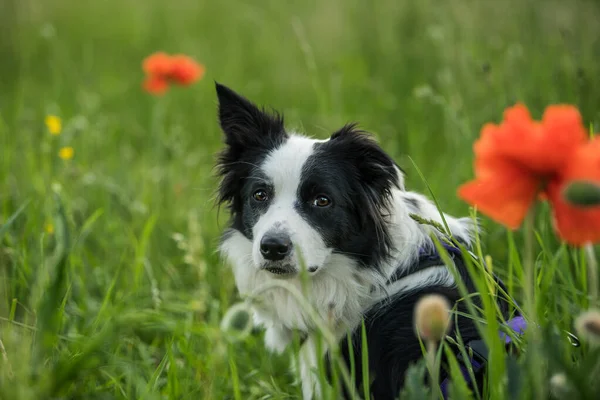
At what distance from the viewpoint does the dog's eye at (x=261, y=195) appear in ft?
9.17

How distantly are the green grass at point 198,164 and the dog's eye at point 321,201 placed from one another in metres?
0.54

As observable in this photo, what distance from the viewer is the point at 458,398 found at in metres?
1.40

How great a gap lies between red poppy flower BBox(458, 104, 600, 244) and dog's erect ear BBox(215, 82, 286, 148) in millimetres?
1873

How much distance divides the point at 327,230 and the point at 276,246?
0.32 metres

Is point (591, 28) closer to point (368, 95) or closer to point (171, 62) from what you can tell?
point (368, 95)

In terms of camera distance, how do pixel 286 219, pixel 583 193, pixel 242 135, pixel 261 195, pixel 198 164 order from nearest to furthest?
1. pixel 583 193
2. pixel 286 219
3. pixel 261 195
4. pixel 242 135
5. pixel 198 164

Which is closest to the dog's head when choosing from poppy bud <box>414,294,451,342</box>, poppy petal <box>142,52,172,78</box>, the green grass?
the green grass

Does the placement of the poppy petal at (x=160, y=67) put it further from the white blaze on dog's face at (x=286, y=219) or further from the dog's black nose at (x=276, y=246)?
the dog's black nose at (x=276, y=246)

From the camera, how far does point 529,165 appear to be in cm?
108

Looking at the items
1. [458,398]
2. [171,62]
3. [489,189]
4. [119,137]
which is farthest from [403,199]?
[119,137]

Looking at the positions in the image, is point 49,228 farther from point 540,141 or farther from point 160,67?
point 540,141

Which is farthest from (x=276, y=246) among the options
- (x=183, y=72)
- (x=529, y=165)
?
(x=183, y=72)

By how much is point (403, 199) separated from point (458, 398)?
1477 millimetres

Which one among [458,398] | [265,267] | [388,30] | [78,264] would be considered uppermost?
[388,30]
